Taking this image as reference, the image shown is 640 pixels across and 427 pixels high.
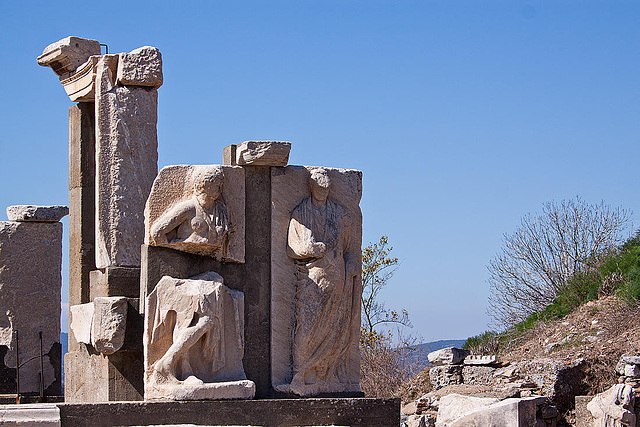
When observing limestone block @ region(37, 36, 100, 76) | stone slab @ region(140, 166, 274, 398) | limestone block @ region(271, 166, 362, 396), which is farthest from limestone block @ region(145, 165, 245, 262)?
limestone block @ region(37, 36, 100, 76)

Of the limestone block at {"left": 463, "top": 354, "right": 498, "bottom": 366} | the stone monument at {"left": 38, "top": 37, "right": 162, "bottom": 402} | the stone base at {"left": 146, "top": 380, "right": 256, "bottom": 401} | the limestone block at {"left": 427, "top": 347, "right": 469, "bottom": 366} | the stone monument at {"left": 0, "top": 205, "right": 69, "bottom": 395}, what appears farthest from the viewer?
the limestone block at {"left": 427, "top": 347, "right": 469, "bottom": 366}

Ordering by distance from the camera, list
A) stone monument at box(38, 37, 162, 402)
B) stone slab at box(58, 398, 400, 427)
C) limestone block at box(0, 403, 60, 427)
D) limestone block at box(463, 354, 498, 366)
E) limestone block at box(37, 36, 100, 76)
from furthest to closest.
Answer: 1. limestone block at box(463, 354, 498, 366)
2. limestone block at box(37, 36, 100, 76)
3. stone monument at box(38, 37, 162, 402)
4. stone slab at box(58, 398, 400, 427)
5. limestone block at box(0, 403, 60, 427)

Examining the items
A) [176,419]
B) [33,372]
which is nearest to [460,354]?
[33,372]

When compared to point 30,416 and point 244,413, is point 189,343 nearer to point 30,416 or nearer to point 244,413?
point 244,413

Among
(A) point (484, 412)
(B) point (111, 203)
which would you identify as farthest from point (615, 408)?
(B) point (111, 203)

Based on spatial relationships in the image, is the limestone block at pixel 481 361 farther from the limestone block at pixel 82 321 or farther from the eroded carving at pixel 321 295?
the limestone block at pixel 82 321

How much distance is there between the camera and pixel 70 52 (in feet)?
35.5

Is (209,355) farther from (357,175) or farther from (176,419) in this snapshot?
(357,175)

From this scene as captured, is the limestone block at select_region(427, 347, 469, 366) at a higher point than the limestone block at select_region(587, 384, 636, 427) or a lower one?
higher

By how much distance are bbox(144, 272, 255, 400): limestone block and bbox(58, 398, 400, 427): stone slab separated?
115 millimetres

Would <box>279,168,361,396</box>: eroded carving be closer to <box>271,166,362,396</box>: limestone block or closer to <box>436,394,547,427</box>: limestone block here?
<box>271,166,362,396</box>: limestone block

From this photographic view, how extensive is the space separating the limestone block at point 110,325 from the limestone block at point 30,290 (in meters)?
4.63

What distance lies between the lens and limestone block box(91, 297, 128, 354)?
8.82 m

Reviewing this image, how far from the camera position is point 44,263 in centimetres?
1325
